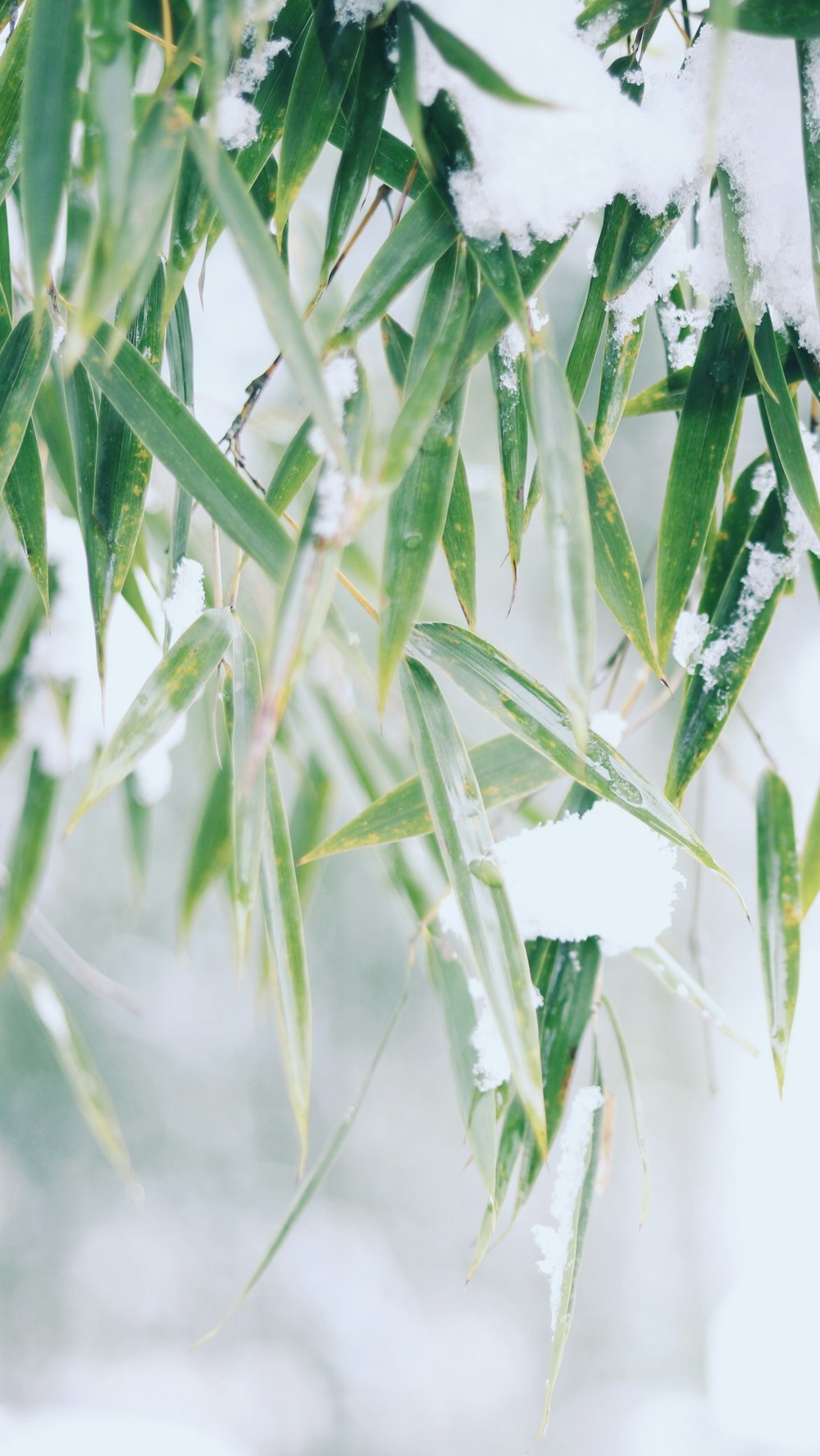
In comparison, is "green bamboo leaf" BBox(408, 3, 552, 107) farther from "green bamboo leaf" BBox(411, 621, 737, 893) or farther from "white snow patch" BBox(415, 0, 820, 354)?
"green bamboo leaf" BBox(411, 621, 737, 893)

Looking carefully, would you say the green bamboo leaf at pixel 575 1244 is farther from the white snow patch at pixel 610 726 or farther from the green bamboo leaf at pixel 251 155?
the green bamboo leaf at pixel 251 155

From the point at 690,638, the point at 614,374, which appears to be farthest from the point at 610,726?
the point at 614,374

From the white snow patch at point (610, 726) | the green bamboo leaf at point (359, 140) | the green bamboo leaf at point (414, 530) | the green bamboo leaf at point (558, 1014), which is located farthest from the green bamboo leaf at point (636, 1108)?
the green bamboo leaf at point (359, 140)

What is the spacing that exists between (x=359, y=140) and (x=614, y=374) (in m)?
0.12

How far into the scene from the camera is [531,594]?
5.29 feet

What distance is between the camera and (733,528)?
0.40 m

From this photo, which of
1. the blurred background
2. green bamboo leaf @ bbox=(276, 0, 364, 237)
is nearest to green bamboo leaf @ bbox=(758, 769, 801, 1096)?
green bamboo leaf @ bbox=(276, 0, 364, 237)

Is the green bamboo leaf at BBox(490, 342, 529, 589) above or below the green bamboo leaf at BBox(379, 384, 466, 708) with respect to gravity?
above

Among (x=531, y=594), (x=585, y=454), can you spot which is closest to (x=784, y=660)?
(x=531, y=594)

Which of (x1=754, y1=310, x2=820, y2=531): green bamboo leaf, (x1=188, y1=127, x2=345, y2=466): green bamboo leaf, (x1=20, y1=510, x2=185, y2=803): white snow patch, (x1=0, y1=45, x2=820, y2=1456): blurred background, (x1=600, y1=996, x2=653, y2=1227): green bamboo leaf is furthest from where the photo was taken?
(x1=0, y1=45, x2=820, y2=1456): blurred background

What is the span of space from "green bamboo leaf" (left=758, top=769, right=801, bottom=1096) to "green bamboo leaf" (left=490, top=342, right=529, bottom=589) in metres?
0.19

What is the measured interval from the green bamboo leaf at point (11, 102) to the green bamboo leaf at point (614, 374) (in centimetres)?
23

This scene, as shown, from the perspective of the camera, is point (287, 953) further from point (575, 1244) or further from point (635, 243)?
point (635, 243)

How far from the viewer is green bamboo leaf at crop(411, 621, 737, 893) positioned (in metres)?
0.31
